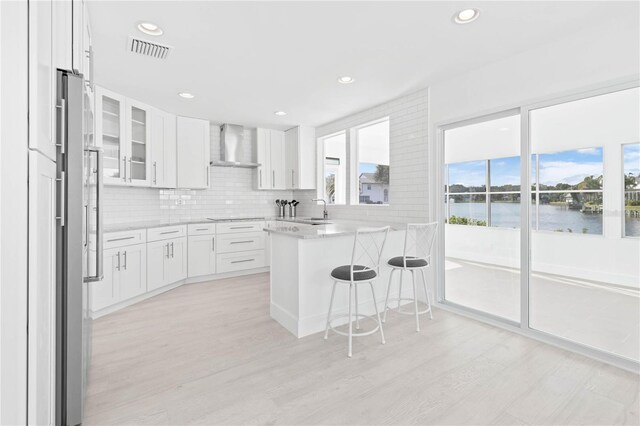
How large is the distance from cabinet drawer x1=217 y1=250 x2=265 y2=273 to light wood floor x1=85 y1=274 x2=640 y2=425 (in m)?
1.88

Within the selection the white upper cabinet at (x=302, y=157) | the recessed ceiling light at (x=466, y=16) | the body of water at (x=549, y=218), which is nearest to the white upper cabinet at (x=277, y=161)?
the white upper cabinet at (x=302, y=157)

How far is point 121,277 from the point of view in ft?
12.0

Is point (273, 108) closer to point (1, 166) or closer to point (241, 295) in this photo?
point (241, 295)

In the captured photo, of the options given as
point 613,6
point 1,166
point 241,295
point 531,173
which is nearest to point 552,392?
point 531,173

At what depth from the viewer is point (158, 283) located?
4.22m

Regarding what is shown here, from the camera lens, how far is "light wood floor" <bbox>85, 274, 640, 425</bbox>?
6.00 feet

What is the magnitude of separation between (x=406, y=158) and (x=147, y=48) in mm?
2961

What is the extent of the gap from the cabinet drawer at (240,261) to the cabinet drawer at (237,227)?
371 mm

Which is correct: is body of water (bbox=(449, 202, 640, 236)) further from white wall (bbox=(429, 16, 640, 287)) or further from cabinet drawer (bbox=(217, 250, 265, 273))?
cabinet drawer (bbox=(217, 250, 265, 273))

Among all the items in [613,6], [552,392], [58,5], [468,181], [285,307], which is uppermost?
[613,6]

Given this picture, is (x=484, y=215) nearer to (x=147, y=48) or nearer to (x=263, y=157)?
(x=147, y=48)

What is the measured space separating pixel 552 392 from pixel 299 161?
4.47 meters

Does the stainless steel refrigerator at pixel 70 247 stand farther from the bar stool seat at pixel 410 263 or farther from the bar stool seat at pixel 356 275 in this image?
the bar stool seat at pixel 410 263

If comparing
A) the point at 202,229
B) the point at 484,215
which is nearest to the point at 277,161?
the point at 202,229
